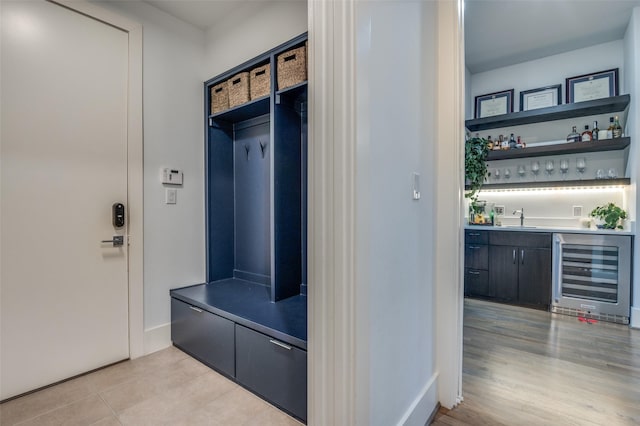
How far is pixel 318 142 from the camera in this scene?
102 centimetres

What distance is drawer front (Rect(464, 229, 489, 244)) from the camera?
3589mm

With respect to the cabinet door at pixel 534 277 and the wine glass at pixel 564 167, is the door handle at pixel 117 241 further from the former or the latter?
the wine glass at pixel 564 167

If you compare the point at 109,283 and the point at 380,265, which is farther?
the point at 109,283

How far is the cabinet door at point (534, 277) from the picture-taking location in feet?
10.7

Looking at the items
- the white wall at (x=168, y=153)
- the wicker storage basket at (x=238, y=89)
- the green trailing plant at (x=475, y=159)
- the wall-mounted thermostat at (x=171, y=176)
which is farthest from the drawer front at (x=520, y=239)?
the wall-mounted thermostat at (x=171, y=176)

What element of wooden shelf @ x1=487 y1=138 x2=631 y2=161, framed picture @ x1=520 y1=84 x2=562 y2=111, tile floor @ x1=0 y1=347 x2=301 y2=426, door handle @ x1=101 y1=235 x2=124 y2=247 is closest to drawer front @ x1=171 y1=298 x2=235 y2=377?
tile floor @ x1=0 y1=347 x2=301 y2=426

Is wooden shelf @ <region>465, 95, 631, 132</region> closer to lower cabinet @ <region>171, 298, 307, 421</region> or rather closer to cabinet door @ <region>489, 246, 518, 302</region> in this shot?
cabinet door @ <region>489, 246, 518, 302</region>

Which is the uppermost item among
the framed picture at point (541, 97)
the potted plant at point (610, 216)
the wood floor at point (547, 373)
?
the framed picture at point (541, 97)

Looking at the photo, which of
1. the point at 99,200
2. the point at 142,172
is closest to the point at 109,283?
the point at 99,200

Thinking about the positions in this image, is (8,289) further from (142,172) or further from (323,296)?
(323,296)

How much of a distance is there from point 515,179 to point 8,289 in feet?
16.1

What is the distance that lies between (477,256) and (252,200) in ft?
9.04

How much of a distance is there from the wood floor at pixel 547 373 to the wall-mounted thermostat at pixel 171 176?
2387mm

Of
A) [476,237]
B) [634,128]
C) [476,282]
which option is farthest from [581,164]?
[476,282]
